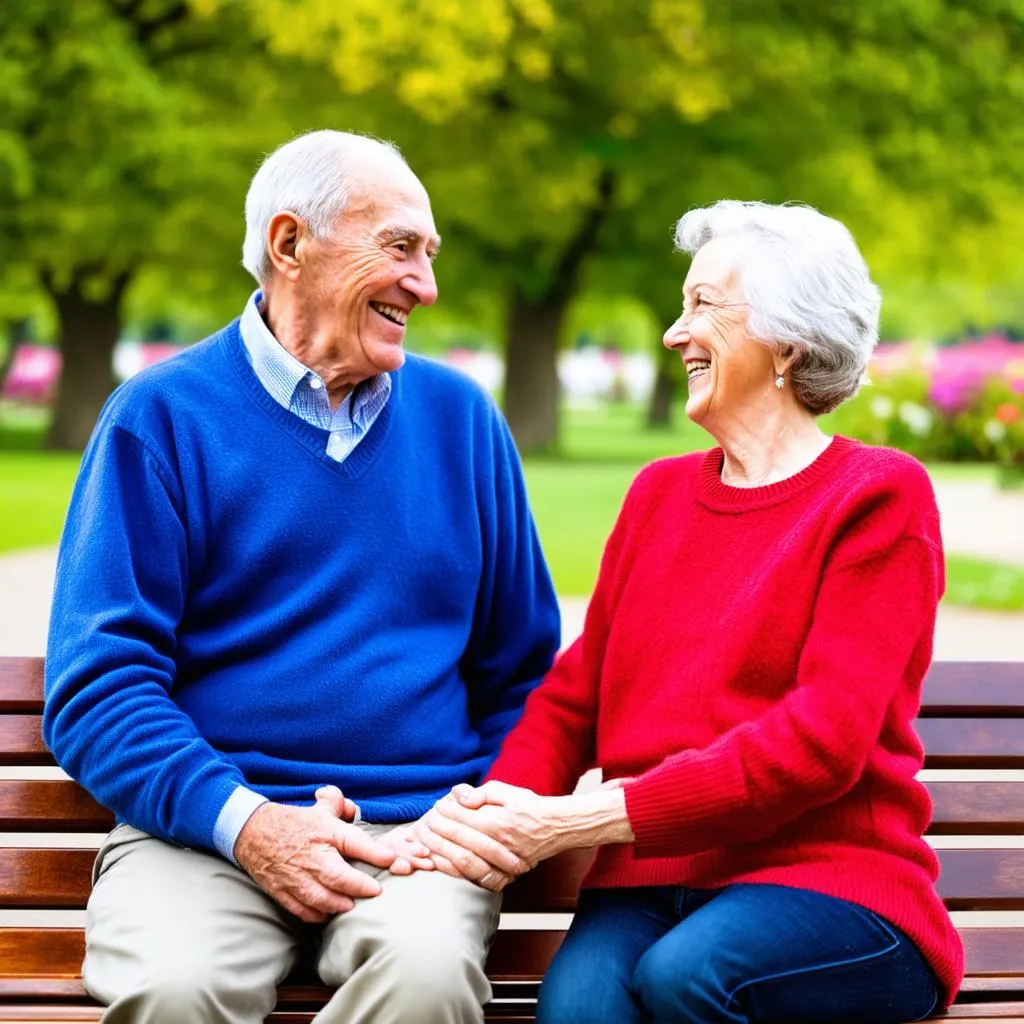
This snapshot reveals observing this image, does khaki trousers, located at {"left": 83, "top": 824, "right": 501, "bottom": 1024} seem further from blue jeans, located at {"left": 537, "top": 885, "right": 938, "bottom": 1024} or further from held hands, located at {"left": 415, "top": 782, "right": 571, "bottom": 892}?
blue jeans, located at {"left": 537, "top": 885, "right": 938, "bottom": 1024}

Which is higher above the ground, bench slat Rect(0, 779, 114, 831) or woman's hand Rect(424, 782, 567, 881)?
woman's hand Rect(424, 782, 567, 881)

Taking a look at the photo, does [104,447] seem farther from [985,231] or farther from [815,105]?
[985,231]

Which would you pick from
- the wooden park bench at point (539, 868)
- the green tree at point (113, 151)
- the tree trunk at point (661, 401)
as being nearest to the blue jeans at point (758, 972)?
the wooden park bench at point (539, 868)

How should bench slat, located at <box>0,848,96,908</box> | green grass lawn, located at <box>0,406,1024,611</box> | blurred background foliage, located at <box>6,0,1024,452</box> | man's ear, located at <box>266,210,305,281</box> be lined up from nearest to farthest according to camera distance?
1. bench slat, located at <box>0,848,96,908</box>
2. man's ear, located at <box>266,210,305,281</box>
3. green grass lawn, located at <box>0,406,1024,611</box>
4. blurred background foliage, located at <box>6,0,1024,452</box>

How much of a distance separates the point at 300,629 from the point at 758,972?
107cm

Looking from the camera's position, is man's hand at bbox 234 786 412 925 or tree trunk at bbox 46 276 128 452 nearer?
man's hand at bbox 234 786 412 925

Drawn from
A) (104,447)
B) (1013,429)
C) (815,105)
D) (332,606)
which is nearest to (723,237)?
(332,606)

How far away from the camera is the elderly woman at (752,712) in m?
2.88

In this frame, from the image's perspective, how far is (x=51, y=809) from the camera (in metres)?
3.36

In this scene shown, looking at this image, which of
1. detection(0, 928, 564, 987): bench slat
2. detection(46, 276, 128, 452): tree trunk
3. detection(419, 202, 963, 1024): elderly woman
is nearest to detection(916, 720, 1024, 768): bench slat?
detection(419, 202, 963, 1024): elderly woman

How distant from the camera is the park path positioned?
30.3 ft

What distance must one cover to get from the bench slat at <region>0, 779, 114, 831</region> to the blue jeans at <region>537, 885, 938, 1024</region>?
38.3 inches

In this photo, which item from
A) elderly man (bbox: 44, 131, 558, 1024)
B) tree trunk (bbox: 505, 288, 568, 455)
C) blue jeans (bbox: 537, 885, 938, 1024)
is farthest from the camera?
tree trunk (bbox: 505, 288, 568, 455)

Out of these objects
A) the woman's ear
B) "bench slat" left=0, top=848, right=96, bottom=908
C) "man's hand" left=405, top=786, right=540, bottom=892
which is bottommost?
→ "bench slat" left=0, top=848, right=96, bottom=908
